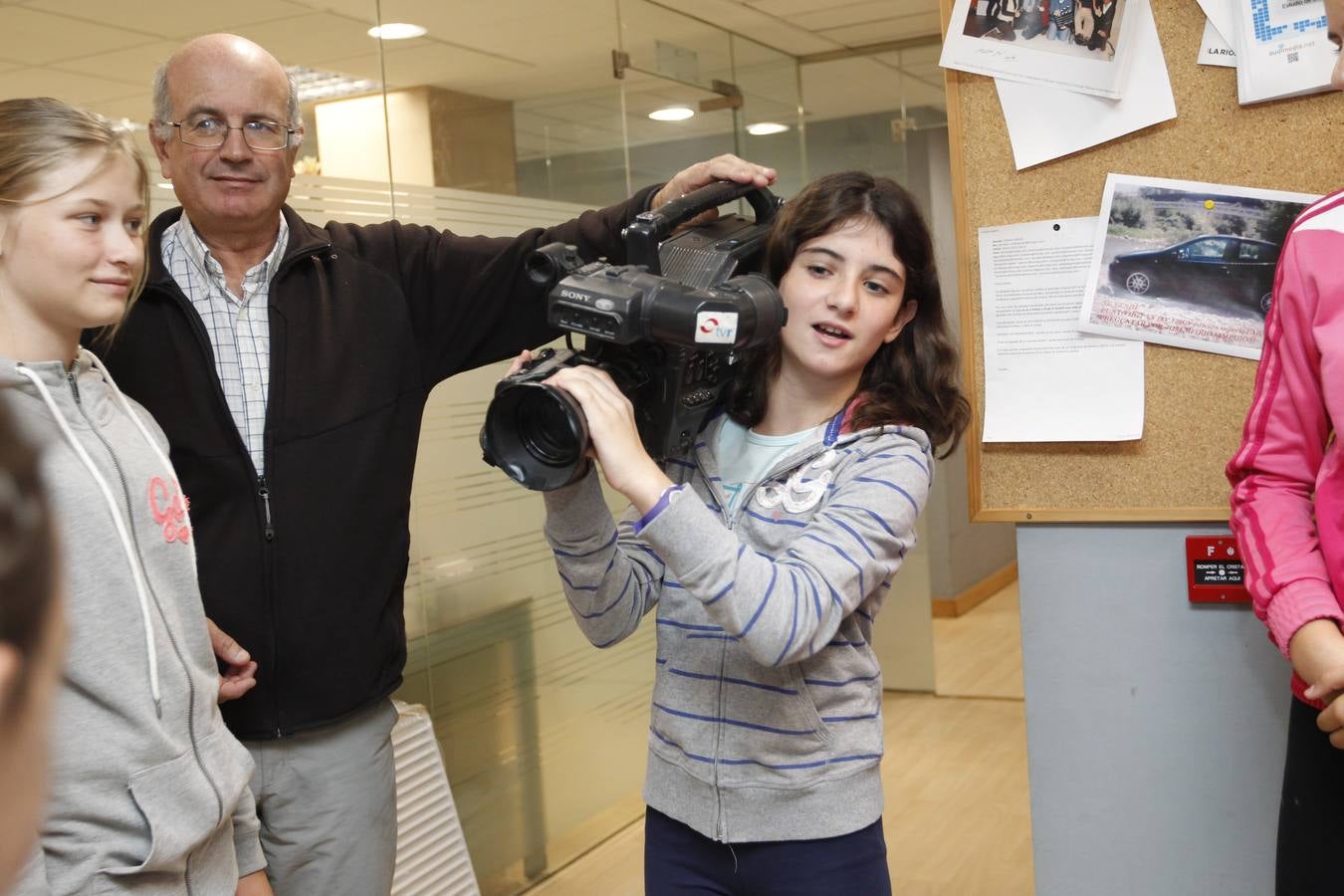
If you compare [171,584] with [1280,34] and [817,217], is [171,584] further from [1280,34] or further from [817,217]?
[1280,34]

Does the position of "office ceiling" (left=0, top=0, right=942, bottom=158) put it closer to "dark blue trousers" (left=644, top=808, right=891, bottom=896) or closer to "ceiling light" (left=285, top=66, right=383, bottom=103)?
"ceiling light" (left=285, top=66, right=383, bottom=103)

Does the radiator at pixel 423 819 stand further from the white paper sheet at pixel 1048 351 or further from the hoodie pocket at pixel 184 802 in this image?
the white paper sheet at pixel 1048 351

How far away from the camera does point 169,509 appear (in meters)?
1.25

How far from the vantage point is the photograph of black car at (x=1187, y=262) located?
1.53 metres

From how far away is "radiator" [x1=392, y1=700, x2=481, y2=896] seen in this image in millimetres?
2533

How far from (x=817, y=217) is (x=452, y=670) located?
1.86 meters

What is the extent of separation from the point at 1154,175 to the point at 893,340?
1.57ft

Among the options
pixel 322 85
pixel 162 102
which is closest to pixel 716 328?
pixel 162 102

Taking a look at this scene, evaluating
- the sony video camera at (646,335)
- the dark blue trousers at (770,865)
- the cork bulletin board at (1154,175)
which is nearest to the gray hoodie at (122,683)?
the sony video camera at (646,335)

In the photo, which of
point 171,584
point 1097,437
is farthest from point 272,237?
point 1097,437

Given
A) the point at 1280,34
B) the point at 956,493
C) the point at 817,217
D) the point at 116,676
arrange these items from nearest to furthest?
the point at 116,676 → the point at 817,217 → the point at 1280,34 → the point at 956,493

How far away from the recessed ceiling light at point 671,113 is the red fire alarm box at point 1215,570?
2465 mm

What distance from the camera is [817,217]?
133 cm

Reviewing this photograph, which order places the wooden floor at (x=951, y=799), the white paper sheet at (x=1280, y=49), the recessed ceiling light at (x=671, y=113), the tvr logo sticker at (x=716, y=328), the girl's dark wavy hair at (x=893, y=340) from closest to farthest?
the tvr logo sticker at (x=716, y=328) < the girl's dark wavy hair at (x=893, y=340) < the white paper sheet at (x=1280, y=49) < the wooden floor at (x=951, y=799) < the recessed ceiling light at (x=671, y=113)
